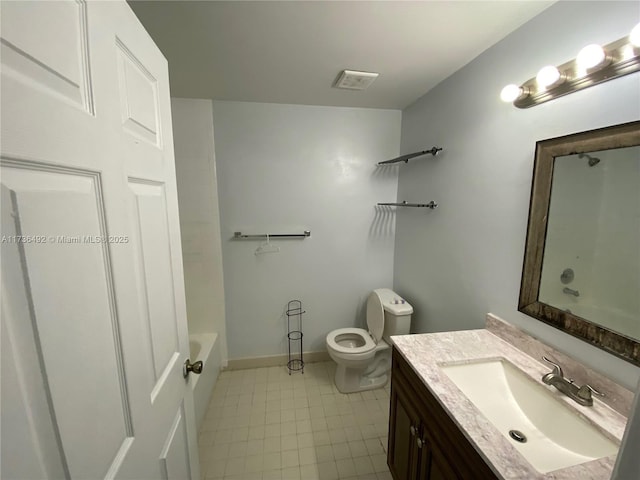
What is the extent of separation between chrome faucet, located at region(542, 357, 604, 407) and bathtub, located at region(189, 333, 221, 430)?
1.88 meters

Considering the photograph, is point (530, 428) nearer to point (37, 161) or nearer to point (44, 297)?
point (44, 297)

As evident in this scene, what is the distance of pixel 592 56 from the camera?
2.82 feet

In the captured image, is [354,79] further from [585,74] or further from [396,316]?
[396,316]

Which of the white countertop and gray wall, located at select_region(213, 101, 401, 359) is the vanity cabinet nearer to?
the white countertop

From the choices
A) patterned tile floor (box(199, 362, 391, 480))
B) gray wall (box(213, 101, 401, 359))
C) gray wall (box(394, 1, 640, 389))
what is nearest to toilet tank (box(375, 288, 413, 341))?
gray wall (box(394, 1, 640, 389))

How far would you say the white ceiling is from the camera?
1.11 metres

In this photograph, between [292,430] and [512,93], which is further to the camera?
[292,430]

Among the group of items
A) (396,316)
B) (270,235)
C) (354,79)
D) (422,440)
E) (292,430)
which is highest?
(354,79)

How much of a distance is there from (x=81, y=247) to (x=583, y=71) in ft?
5.18

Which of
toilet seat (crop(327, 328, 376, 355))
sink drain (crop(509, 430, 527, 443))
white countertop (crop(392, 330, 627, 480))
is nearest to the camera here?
white countertop (crop(392, 330, 627, 480))

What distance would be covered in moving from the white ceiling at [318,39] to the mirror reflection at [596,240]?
733 mm

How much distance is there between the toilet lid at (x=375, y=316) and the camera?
2.14 m

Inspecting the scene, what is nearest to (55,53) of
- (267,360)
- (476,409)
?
(476,409)

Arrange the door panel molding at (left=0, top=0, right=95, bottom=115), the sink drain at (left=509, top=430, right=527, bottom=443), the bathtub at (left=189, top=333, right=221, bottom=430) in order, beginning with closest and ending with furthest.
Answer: the door panel molding at (left=0, top=0, right=95, bottom=115)
the sink drain at (left=509, top=430, right=527, bottom=443)
the bathtub at (left=189, top=333, right=221, bottom=430)
